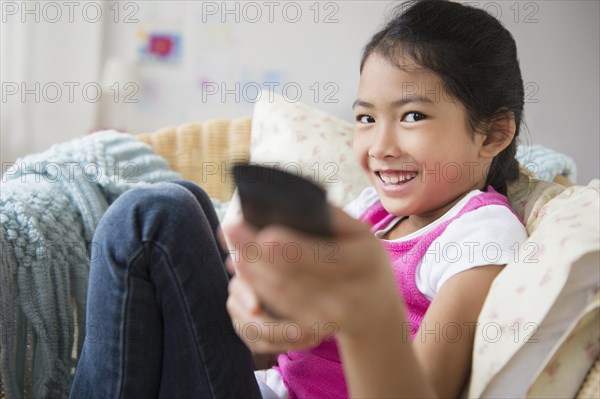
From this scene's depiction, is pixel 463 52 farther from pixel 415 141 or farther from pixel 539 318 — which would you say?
pixel 539 318

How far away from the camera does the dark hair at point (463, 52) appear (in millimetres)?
911

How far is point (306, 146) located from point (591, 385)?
3.29ft

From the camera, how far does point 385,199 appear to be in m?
0.96

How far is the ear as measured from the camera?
3.12ft

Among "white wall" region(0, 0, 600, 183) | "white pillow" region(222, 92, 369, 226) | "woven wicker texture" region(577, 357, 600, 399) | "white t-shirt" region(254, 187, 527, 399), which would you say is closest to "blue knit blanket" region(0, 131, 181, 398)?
"white pillow" region(222, 92, 369, 226)

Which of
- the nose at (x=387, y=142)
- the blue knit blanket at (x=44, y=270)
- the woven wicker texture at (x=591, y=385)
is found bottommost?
the blue knit blanket at (x=44, y=270)

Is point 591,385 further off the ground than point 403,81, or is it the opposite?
point 403,81

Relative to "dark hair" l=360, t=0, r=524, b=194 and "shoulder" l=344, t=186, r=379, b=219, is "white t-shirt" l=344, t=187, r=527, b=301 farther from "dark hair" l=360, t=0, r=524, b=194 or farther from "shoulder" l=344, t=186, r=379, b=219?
"shoulder" l=344, t=186, r=379, b=219

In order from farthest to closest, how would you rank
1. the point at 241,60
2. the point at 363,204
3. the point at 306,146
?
the point at 241,60 → the point at 306,146 → the point at 363,204

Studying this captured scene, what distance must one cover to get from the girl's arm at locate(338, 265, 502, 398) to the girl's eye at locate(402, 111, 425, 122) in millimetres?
248

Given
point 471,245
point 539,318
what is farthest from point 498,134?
point 539,318

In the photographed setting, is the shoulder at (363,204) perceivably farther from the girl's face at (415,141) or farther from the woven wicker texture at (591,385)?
the woven wicker texture at (591,385)

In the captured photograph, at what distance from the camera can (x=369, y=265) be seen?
1.50 feet

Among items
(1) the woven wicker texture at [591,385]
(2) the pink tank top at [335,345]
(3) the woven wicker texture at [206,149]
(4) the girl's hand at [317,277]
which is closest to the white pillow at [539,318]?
(1) the woven wicker texture at [591,385]
